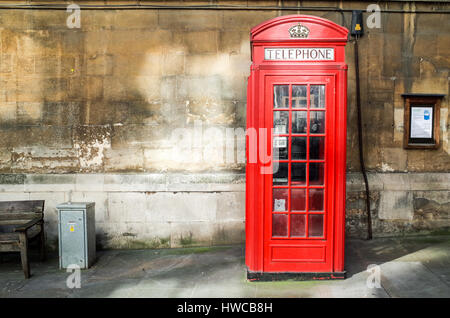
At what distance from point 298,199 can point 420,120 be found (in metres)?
3.23

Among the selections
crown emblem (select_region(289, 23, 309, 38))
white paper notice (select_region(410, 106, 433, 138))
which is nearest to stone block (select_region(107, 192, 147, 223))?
crown emblem (select_region(289, 23, 309, 38))

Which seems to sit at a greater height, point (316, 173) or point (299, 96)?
point (299, 96)

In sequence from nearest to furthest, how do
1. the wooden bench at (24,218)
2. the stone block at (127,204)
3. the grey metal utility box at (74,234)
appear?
1. the grey metal utility box at (74,234)
2. the wooden bench at (24,218)
3. the stone block at (127,204)

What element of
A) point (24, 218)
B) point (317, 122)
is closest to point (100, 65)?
point (24, 218)

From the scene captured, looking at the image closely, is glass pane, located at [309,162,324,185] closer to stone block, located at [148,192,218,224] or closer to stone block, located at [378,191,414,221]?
stone block, located at [148,192,218,224]

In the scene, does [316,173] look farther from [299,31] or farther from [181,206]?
[181,206]

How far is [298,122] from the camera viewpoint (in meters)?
4.32

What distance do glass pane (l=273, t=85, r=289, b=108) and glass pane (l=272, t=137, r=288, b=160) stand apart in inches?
16.9

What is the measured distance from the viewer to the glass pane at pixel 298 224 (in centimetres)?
442

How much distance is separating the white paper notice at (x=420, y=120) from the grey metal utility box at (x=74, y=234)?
18.4 feet

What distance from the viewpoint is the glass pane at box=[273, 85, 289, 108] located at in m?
4.27

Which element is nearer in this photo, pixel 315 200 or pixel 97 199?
pixel 315 200

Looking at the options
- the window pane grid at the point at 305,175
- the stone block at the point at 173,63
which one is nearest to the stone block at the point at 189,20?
the stone block at the point at 173,63

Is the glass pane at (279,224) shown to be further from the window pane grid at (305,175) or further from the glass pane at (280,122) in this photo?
the glass pane at (280,122)
